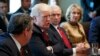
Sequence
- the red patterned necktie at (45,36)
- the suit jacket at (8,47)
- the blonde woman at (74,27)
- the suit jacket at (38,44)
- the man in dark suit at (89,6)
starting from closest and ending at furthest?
the suit jacket at (8,47) < the suit jacket at (38,44) < the red patterned necktie at (45,36) < the blonde woman at (74,27) < the man in dark suit at (89,6)

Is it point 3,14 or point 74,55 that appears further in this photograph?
point 3,14

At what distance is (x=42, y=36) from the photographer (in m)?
2.64

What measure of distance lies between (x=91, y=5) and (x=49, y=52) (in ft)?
10.9

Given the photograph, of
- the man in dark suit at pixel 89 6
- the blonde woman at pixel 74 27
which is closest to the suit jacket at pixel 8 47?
the blonde woman at pixel 74 27

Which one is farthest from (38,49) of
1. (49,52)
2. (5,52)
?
(5,52)

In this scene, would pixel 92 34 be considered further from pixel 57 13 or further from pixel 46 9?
pixel 46 9

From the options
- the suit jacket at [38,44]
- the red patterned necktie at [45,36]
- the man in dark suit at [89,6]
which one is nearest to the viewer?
the suit jacket at [38,44]

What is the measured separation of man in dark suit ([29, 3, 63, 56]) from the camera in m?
2.54

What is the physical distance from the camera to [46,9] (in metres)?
2.66

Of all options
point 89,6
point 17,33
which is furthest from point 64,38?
point 89,6

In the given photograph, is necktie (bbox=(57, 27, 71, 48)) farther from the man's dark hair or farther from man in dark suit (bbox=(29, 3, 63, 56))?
the man's dark hair

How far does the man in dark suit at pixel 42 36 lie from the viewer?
8.34 feet

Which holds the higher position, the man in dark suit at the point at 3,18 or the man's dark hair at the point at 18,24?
the man's dark hair at the point at 18,24

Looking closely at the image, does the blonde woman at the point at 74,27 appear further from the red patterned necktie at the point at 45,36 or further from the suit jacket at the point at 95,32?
the red patterned necktie at the point at 45,36
